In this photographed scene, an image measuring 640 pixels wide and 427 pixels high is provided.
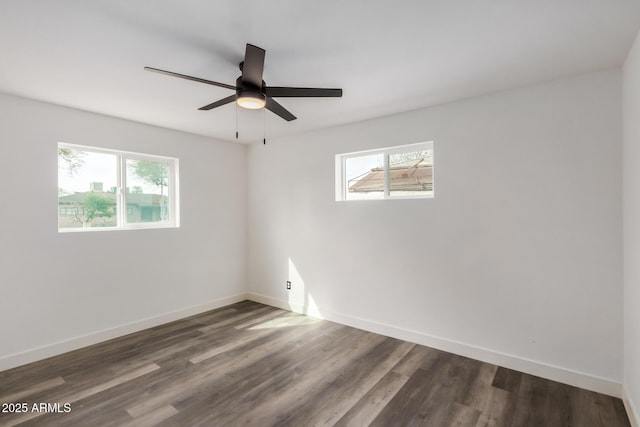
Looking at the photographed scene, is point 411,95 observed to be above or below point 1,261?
above

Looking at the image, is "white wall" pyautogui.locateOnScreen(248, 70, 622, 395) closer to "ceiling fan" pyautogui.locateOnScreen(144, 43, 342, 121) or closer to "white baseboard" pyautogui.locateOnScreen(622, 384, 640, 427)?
"white baseboard" pyautogui.locateOnScreen(622, 384, 640, 427)

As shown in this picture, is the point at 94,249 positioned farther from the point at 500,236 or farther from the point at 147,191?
the point at 500,236

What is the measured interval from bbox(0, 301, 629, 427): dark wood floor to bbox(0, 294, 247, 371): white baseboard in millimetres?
99

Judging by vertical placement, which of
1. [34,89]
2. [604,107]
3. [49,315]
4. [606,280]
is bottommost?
[49,315]

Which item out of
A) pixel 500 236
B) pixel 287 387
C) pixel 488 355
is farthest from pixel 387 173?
pixel 287 387

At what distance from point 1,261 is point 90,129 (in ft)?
4.72

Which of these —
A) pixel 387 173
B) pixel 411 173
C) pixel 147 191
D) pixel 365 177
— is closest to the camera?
pixel 411 173

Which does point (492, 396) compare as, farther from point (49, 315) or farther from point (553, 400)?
point (49, 315)

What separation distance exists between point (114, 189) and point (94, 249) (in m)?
0.70

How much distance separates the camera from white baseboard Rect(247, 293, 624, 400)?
2385mm

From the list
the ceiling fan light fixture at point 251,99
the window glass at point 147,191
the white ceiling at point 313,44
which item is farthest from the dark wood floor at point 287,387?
the white ceiling at point 313,44

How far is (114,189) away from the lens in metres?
3.60

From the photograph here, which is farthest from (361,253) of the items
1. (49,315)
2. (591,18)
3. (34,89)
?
(34,89)

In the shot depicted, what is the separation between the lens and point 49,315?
9.88ft
